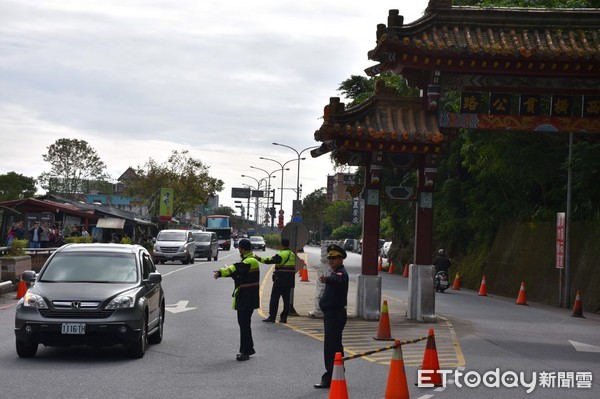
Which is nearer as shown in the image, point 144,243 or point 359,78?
point 359,78

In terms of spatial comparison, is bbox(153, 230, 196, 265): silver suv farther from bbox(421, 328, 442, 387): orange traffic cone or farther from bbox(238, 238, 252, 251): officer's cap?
bbox(421, 328, 442, 387): orange traffic cone

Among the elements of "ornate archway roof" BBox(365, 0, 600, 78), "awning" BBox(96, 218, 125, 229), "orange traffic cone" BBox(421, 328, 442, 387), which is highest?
"ornate archway roof" BBox(365, 0, 600, 78)

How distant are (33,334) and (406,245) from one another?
4738 centimetres

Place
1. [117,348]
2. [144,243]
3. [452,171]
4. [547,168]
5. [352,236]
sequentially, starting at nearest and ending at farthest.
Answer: [117,348] → [547,168] → [452,171] → [144,243] → [352,236]

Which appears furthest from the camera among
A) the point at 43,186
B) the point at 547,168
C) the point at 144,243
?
the point at 43,186

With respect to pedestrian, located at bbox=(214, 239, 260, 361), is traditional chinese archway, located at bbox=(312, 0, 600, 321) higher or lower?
higher

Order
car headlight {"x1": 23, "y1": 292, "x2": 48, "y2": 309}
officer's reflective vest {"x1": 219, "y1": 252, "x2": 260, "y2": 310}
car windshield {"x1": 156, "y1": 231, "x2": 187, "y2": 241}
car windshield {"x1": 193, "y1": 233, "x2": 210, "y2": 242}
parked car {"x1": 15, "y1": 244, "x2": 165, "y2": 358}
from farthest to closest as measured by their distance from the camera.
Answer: car windshield {"x1": 193, "y1": 233, "x2": 210, "y2": 242}
car windshield {"x1": 156, "y1": 231, "x2": 187, "y2": 241}
officer's reflective vest {"x1": 219, "y1": 252, "x2": 260, "y2": 310}
car headlight {"x1": 23, "y1": 292, "x2": 48, "y2": 309}
parked car {"x1": 15, "y1": 244, "x2": 165, "y2": 358}

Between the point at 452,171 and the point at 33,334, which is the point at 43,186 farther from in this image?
the point at 33,334

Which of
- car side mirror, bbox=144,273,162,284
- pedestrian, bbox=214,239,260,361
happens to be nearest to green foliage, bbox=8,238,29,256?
car side mirror, bbox=144,273,162,284

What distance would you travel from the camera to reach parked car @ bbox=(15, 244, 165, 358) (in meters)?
13.4

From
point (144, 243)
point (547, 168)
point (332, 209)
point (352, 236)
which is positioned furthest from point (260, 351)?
point (332, 209)

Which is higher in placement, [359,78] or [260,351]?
[359,78]

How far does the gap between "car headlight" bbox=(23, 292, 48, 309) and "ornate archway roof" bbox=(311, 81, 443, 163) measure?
918 cm

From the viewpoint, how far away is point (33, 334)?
527 inches
